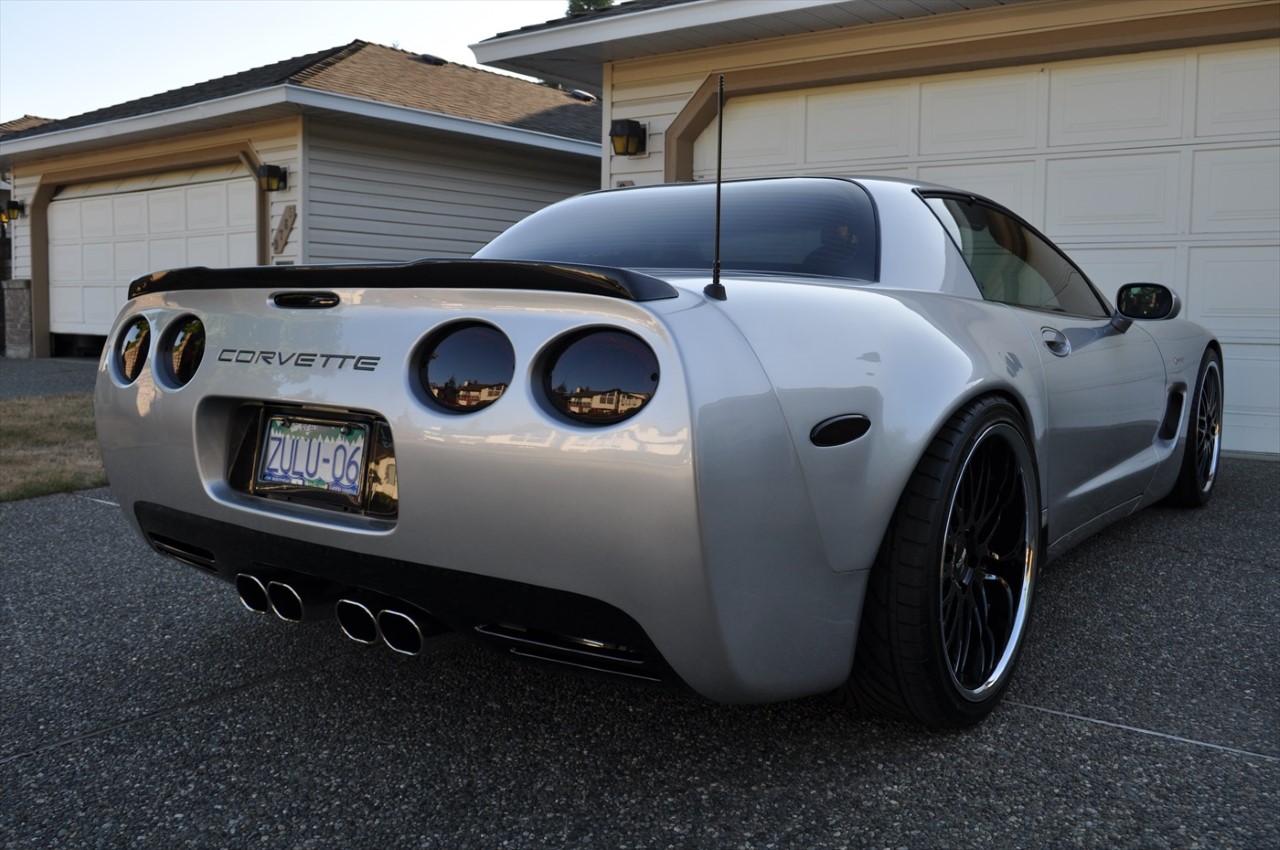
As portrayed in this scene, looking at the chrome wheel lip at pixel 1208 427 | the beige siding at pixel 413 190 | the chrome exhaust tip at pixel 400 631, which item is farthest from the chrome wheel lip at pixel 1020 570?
the beige siding at pixel 413 190

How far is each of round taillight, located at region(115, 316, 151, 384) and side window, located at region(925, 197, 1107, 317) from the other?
192 cm

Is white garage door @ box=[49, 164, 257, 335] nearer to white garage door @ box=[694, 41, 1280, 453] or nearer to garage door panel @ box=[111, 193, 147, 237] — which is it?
garage door panel @ box=[111, 193, 147, 237]

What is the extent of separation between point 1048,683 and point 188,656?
83.1 inches

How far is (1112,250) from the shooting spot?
707 cm

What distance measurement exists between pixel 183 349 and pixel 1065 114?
245 inches

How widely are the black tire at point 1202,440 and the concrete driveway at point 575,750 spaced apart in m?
1.37

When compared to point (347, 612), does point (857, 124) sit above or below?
above

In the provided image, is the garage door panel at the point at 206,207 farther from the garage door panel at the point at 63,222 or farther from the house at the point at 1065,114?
the house at the point at 1065,114

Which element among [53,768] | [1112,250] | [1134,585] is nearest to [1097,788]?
[1134,585]

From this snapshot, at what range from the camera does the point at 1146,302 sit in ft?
11.9

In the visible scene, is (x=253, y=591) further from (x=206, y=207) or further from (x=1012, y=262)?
(x=206, y=207)

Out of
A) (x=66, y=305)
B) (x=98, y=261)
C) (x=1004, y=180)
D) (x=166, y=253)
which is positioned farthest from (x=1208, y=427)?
(x=66, y=305)

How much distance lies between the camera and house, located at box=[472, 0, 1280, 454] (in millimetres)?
6617

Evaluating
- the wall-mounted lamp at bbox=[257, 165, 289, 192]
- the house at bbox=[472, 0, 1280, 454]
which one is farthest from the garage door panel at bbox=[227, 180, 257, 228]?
the house at bbox=[472, 0, 1280, 454]
